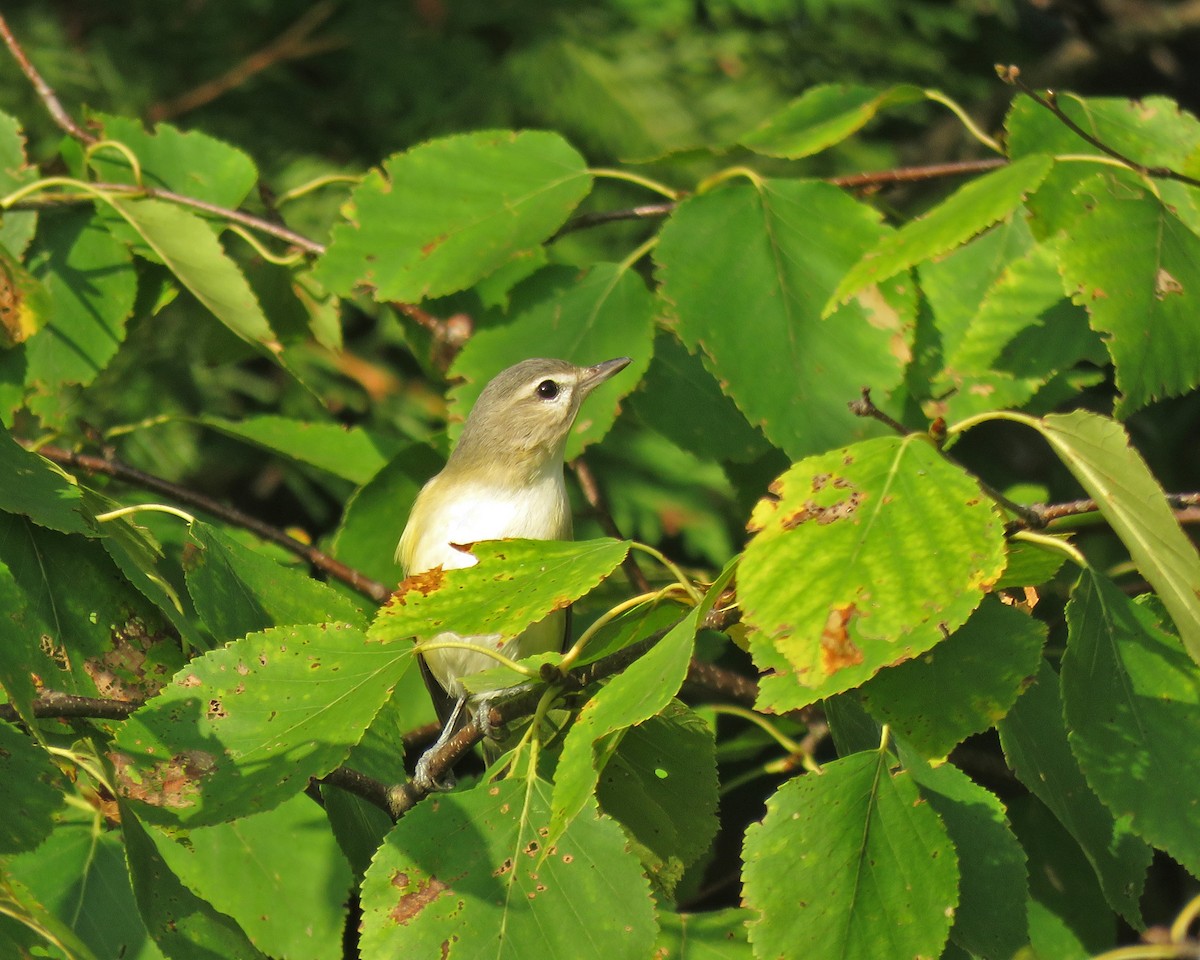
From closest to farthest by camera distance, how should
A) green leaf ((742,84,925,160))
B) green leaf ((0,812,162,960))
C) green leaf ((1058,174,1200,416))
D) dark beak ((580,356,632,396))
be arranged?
green leaf ((1058,174,1200,416)) < green leaf ((0,812,162,960)) < green leaf ((742,84,925,160)) < dark beak ((580,356,632,396))

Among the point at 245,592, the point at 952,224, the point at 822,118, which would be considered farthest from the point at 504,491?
the point at 952,224

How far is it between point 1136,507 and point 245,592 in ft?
3.87

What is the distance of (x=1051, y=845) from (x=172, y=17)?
458 cm

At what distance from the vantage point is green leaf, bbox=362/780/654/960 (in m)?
1.54

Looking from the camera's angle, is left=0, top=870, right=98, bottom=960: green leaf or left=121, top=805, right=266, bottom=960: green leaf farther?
left=121, top=805, right=266, bottom=960: green leaf

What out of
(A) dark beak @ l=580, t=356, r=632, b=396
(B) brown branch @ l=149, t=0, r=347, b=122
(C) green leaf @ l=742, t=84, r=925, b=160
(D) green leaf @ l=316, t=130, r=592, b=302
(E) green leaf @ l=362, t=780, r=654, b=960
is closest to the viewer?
(E) green leaf @ l=362, t=780, r=654, b=960

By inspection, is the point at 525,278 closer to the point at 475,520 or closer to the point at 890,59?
the point at 475,520

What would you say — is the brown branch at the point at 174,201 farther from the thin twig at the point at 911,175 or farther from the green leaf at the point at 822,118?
the thin twig at the point at 911,175

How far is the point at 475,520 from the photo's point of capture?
3039 mm

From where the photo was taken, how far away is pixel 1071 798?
5.43 feet

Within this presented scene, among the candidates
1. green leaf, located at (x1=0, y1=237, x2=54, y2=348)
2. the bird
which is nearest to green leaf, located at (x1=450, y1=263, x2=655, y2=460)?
the bird

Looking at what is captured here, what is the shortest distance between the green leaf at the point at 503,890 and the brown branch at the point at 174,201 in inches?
54.4

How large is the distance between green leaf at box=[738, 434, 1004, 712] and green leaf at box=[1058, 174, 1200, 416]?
48cm

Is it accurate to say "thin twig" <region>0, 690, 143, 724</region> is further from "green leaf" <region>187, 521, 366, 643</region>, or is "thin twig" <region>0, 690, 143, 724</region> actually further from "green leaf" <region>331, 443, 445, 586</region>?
"green leaf" <region>331, 443, 445, 586</region>
